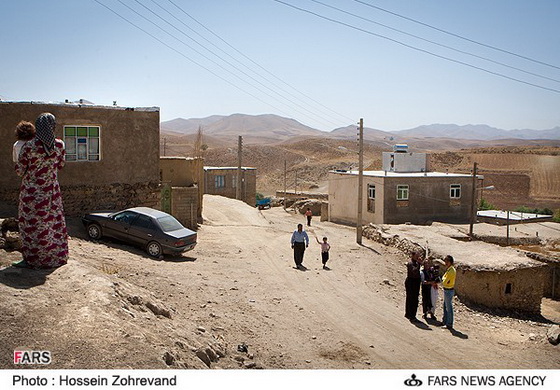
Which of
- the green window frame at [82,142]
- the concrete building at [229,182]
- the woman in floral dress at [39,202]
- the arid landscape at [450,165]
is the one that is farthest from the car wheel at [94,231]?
the arid landscape at [450,165]

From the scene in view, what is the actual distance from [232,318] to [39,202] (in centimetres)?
417

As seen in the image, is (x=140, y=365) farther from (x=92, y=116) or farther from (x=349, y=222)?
(x=349, y=222)

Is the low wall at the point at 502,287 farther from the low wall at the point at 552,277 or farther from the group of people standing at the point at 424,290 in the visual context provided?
the group of people standing at the point at 424,290

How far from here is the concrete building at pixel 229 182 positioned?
46.0 meters

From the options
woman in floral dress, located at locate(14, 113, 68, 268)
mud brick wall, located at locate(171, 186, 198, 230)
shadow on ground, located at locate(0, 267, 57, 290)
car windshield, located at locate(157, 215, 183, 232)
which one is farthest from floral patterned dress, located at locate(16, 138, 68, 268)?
mud brick wall, located at locate(171, 186, 198, 230)

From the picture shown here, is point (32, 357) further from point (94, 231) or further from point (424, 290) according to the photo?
point (94, 231)

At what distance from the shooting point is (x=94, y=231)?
1636cm

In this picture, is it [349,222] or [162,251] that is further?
[349,222]

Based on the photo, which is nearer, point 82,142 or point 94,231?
point 94,231

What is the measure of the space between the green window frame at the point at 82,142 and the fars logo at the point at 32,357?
12.6m

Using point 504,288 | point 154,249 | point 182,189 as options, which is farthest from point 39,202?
point 504,288

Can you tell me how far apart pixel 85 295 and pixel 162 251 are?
7.52m
